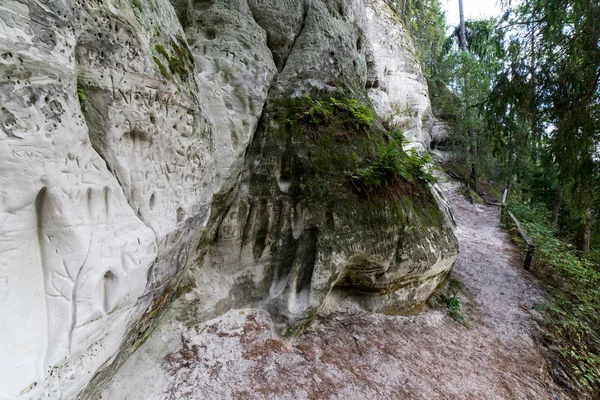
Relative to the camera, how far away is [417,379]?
350 centimetres

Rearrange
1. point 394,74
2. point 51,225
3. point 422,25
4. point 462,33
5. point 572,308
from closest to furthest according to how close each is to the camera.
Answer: point 51,225
point 572,308
point 394,74
point 422,25
point 462,33

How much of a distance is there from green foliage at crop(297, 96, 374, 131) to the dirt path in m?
3.30

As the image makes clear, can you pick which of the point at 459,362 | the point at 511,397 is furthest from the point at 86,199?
the point at 511,397

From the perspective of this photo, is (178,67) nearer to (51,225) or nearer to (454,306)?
(51,225)

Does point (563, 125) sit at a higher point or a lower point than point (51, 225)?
higher

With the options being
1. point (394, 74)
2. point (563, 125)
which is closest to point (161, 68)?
point (563, 125)

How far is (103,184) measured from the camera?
2.14 metres

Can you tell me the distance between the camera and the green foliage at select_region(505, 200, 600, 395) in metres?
4.15

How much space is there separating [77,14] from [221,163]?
2.08 m

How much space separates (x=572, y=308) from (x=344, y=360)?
205 inches

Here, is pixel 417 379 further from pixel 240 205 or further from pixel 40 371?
pixel 40 371

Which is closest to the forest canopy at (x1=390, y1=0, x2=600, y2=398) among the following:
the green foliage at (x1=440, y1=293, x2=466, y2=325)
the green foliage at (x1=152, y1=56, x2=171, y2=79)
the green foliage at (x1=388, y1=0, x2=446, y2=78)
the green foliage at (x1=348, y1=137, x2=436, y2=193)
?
the green foliage at (x1=440, y1=293, x2=466, y2=325)

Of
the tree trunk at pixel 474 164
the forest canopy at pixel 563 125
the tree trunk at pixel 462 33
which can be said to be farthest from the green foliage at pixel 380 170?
the tree trunk at pixel 462 33

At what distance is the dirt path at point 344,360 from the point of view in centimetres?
298
